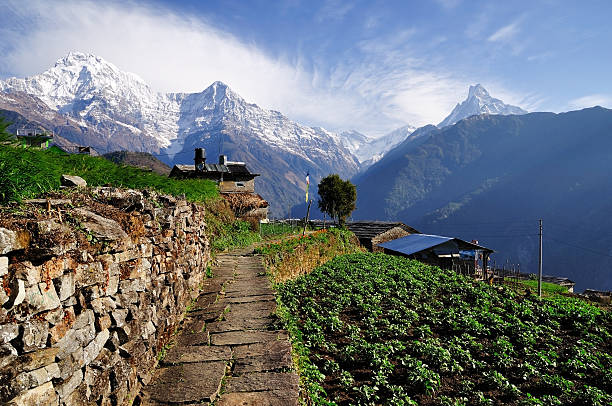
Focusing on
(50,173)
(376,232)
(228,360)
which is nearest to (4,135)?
(50,173)

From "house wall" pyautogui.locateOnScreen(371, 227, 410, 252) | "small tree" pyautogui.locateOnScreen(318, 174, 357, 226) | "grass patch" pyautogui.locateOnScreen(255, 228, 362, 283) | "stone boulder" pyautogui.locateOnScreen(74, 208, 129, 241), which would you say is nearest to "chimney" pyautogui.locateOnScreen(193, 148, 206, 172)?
"grass patch" pyautogui.locateOnScreen(255, 228, 362, 283)

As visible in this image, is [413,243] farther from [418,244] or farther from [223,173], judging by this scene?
[223,173]

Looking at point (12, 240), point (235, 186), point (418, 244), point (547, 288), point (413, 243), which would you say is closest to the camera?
point (12, 240)

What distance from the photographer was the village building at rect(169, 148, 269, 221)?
2244 centimetres

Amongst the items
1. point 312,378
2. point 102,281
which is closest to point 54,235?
point 102,281

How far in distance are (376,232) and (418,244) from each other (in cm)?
548

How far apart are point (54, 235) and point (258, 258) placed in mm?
10077

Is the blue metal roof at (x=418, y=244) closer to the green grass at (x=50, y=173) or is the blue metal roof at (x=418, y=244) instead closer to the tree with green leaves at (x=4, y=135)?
the green grass at (x=50, y=173)

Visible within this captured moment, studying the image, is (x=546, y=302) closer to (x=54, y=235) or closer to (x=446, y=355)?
(x=446, y=355)

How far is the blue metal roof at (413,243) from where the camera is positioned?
1187 inches

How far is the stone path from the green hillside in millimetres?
675

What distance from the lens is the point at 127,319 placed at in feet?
13.0

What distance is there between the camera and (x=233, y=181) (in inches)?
1598

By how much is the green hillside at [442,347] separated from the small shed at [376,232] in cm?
2250
